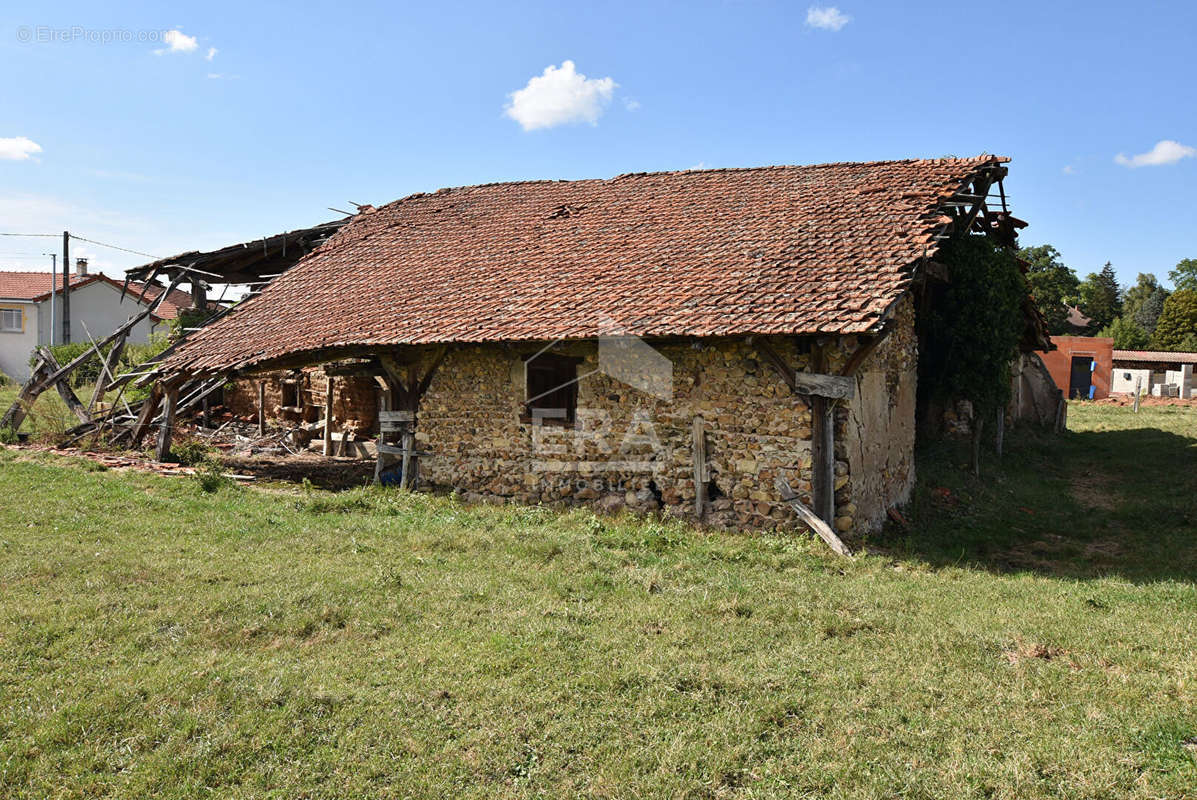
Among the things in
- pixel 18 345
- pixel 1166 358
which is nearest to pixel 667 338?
pixel 1166 358

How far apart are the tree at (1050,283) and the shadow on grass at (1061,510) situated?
97.4 ft

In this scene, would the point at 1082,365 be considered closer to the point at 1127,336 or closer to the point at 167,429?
the point at 1127,336

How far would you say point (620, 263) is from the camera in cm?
1132

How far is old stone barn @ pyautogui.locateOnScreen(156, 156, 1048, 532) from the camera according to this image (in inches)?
349

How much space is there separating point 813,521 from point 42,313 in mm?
36877

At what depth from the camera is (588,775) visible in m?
3.95

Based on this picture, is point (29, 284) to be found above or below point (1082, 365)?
above

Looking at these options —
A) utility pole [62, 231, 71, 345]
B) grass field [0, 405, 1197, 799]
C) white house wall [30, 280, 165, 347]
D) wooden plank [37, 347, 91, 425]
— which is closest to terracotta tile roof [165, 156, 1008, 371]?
grass field [0, 405, 1197, 799]

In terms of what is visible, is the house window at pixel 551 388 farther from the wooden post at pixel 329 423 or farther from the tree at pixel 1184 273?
the tree at pixel 1184 273

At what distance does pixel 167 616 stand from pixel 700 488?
580 cm

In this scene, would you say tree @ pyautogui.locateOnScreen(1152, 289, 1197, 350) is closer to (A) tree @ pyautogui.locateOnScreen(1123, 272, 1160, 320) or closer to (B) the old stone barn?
(A) tree @ pyautogui.locateOnScreen(1123, 272, 1160, 320)

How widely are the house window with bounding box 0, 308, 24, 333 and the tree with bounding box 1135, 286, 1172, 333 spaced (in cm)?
6545

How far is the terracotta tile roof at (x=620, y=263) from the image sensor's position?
9.10 m

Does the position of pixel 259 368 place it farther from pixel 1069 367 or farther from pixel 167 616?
pixel 1069 367
